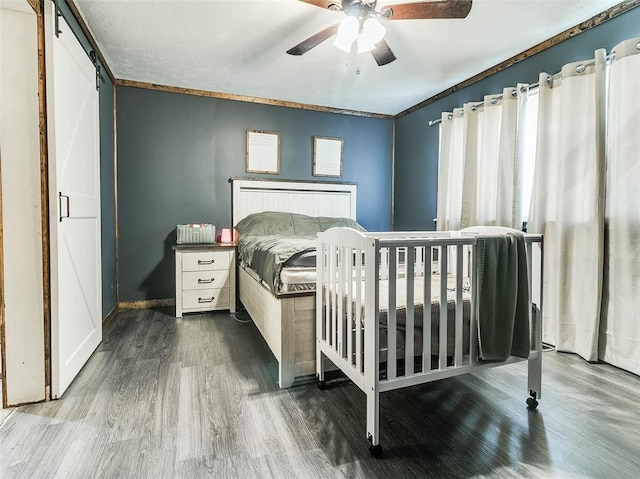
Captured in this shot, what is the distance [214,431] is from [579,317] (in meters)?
2.41

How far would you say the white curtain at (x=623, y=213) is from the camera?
204 cm

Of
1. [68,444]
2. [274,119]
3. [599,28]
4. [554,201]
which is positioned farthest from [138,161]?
[599,28]

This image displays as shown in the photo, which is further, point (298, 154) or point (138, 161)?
point (298, 154)

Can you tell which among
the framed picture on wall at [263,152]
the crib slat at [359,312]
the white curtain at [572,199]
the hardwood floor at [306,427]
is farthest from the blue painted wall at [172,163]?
the crib slat at [359,312]

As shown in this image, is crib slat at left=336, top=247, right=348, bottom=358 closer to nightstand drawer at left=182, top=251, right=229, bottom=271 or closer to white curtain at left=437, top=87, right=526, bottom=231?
white curtain at left=437, top=87, right=526, bottom=231

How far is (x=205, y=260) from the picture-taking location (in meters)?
3.32

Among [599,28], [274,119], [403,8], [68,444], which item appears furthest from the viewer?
[274,119]

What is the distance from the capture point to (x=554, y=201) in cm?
252

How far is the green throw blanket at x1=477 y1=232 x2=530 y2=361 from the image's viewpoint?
1515 mm

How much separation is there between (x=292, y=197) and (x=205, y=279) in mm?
1410

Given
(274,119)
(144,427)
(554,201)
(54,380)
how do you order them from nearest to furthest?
(144,427)
(54,380)
(554,201)
(274,119)

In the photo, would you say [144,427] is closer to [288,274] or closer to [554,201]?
[288,274]

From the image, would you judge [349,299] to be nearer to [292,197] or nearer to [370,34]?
[370,34]

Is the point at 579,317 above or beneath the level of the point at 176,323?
above
